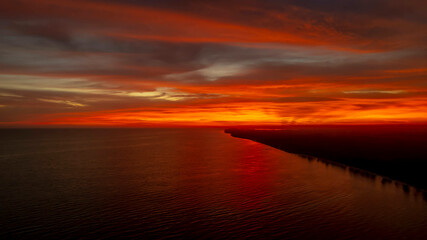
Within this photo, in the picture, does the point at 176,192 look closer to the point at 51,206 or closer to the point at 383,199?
the point at 51,206

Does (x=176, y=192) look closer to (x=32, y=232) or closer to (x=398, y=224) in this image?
(x=32, y=232)

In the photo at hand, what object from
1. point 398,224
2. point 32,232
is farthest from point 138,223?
point 398,224

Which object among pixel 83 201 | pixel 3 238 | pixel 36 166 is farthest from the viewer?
pixel 36 166

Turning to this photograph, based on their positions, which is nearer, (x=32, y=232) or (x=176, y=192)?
(x=32, y=232)

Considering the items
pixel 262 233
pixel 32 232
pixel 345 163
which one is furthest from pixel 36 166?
pixel 345 163

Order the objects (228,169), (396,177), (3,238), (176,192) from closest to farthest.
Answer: (3,238) < (176,192) < (396,177) < (228,169)

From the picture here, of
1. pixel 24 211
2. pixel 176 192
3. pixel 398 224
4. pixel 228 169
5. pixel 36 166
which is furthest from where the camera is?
pixel 36 166

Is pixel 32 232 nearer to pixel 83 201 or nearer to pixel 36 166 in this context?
pixel 83 201

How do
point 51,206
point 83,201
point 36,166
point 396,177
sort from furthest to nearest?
point 36,166 → point 396,177 → point 83,201 → point 51,206

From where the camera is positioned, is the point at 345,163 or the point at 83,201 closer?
the point at 83,201
